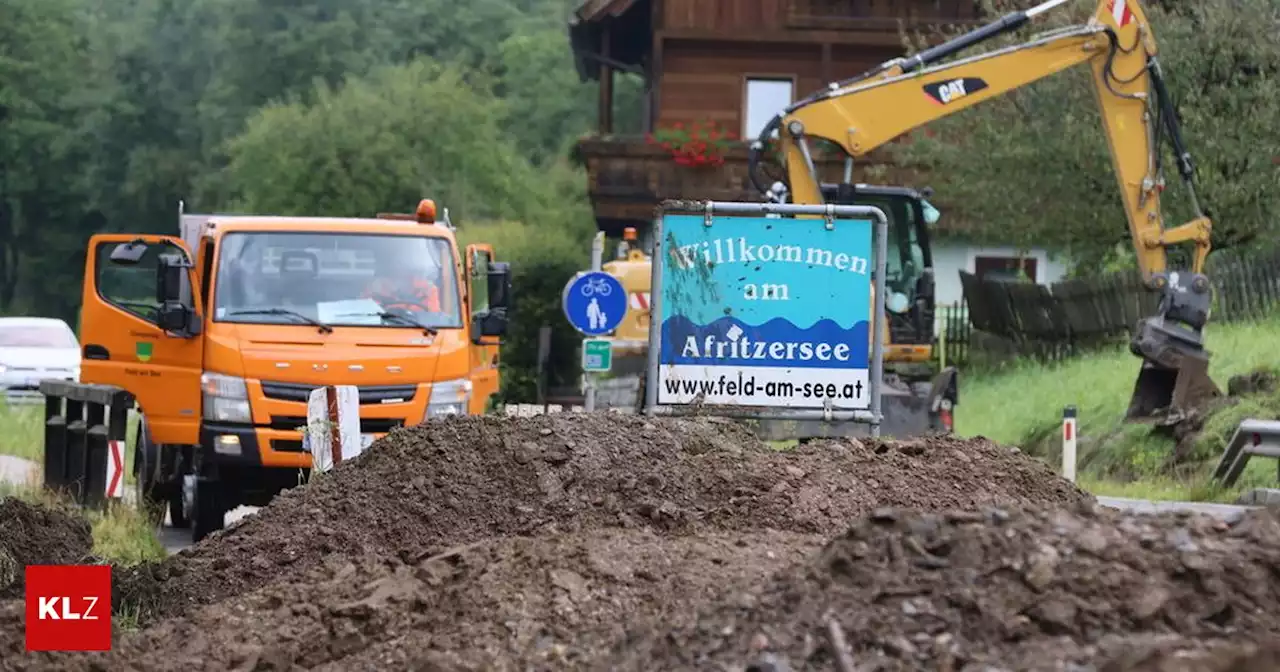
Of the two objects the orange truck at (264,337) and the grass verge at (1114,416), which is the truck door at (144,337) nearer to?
the orange truck at (264,337)

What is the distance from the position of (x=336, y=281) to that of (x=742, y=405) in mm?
3511

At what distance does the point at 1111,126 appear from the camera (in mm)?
21312

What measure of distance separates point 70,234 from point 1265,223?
58.1 metres

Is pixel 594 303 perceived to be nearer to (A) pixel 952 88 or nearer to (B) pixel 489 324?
(A) pixel 952 88

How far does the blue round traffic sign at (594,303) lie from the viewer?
2055 cm

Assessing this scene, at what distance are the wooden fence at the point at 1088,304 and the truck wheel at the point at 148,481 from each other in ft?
51.8

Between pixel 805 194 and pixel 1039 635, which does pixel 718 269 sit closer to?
pixel 805 194

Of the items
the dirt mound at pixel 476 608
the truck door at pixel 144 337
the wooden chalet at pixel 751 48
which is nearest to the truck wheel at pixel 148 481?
the truck door at pixel 144 337

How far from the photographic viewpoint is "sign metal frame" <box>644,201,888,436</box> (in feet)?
45.5

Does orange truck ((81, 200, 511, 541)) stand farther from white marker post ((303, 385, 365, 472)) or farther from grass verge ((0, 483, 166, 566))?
white marker post ((303, 385, 365, 472))

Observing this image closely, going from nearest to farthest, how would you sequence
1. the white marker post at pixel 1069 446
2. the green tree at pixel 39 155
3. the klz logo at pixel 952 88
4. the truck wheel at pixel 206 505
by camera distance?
1. the truck wheel at pixel 206 505
2. the white marker post at pixel 1069 446
3. the klz logo at pixel 952 88
4. the green tree at pixel 39 155

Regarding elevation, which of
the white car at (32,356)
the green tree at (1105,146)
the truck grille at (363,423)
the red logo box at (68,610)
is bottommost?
the white car at (32,356)

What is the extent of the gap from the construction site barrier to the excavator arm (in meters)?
6.85

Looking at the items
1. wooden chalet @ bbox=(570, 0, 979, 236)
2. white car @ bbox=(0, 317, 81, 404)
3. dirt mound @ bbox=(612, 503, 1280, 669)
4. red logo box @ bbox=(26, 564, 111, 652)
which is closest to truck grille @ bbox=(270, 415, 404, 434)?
red logo box @ bbox=(26, 564, 111, 652)
